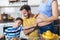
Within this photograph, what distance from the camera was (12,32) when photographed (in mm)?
1435

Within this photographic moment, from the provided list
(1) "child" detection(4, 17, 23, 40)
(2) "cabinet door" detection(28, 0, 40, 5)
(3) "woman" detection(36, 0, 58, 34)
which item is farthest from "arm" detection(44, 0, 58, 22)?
(1) "child" detection(4, 17, 23, 40)

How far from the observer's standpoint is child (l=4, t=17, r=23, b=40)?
4.68ft

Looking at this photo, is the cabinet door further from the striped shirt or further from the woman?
the striped shirt

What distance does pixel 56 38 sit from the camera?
140 centimetres

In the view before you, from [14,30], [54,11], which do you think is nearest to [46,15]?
[54,11]

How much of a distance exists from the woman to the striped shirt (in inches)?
5.8

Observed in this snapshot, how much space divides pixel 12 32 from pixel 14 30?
20 mm

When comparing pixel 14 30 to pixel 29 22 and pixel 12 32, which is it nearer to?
pixel 12 32

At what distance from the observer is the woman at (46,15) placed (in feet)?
4.55

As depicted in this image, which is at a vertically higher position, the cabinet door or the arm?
the cabinet door

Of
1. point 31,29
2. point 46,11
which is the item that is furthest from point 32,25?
point 46,11

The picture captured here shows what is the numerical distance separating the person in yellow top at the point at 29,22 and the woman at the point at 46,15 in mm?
35

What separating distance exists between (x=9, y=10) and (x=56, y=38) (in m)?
0.38

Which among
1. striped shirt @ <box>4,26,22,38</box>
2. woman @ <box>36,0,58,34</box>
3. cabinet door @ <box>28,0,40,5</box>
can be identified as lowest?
striped shirt @ <box>4,26,22,38</box>
